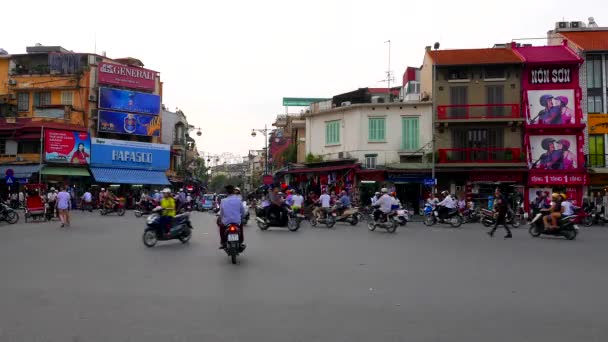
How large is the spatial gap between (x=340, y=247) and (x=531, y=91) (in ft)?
94.5

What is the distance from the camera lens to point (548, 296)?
26.0 ft

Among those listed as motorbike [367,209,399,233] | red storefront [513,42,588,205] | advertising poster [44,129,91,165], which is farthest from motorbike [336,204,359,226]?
advertising poster [44,129,91,165]

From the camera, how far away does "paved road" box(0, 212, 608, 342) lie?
5855 mm

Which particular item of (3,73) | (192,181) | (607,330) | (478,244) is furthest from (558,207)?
(192,181)

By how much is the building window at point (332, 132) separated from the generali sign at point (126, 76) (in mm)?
18985

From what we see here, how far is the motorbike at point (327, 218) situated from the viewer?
2405 centimetres

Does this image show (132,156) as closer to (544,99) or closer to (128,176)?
(128,176)

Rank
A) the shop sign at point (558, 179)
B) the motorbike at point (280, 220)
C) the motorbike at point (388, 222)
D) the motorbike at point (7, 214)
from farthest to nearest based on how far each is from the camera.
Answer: the shop sign at point (558, 179) < the motorbike at point (7, 214) < the motorbike at point (388, 222) < the motorbike at point (280, 220)

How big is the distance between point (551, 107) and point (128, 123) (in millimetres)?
33742

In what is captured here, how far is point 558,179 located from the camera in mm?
37875

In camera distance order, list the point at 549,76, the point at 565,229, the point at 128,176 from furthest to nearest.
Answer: the point at 128,176
the point at 549,76
the point at 565,229

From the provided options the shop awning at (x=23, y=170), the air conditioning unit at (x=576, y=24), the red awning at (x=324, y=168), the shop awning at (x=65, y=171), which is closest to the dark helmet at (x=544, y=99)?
the air conditioning unit at (x=576, y=24)

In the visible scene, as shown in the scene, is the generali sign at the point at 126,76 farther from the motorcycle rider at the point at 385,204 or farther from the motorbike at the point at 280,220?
the motorcycle rider at the point at 385,204

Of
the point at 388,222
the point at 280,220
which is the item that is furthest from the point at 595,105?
the point at 280,220
